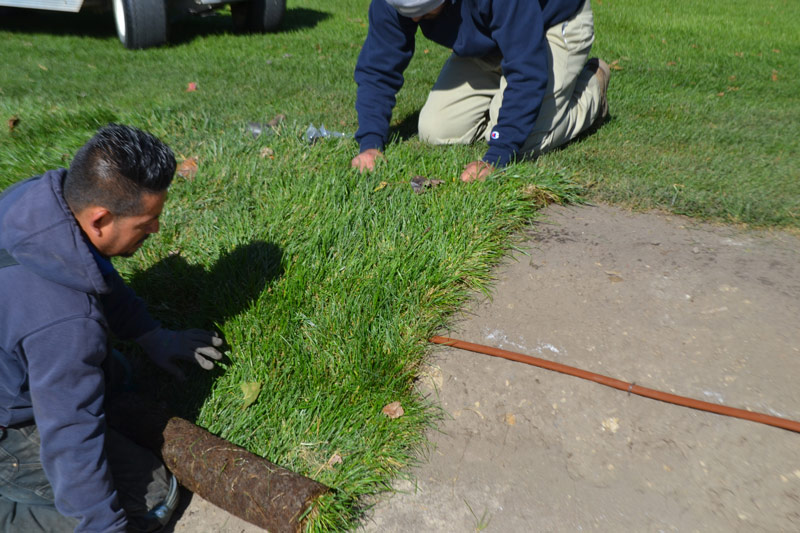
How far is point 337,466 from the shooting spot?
2275mm

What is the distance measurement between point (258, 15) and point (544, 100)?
5278 mm

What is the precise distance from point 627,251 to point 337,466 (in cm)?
180

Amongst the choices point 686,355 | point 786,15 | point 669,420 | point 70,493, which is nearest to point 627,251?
point 686,355

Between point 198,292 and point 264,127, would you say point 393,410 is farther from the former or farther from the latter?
point 264,127

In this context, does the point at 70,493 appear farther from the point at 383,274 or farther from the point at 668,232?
the point at 668,232

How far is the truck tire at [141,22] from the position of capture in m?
7.02

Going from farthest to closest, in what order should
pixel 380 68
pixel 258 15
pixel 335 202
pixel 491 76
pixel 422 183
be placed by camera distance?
1. pixel 258 15
2. pixel 491 76
3. pixel 380 68
4. pixel 422 183
5. pixel 335 202

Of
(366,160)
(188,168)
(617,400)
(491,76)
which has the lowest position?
(188,168)

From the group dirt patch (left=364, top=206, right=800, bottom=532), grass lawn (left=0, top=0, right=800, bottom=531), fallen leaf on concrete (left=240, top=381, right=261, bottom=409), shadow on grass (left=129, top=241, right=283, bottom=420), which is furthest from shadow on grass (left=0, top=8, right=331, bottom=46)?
dirt patch (left=364, top=206, right=800, bottom=532)

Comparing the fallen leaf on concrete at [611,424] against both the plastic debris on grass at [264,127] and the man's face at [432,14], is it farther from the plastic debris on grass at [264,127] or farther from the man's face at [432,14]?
the plastic debris on grass at [264,127]

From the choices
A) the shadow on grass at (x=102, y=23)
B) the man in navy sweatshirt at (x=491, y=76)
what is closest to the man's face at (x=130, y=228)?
the man in navy sweatshirt at (x=491, y=76)

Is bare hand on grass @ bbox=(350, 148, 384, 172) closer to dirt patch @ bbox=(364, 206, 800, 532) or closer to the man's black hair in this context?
dirt patch @ bbox=(364, 206, 800, 532)

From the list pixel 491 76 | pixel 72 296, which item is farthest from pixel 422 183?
pixel 72 296

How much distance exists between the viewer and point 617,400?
7.88ft
